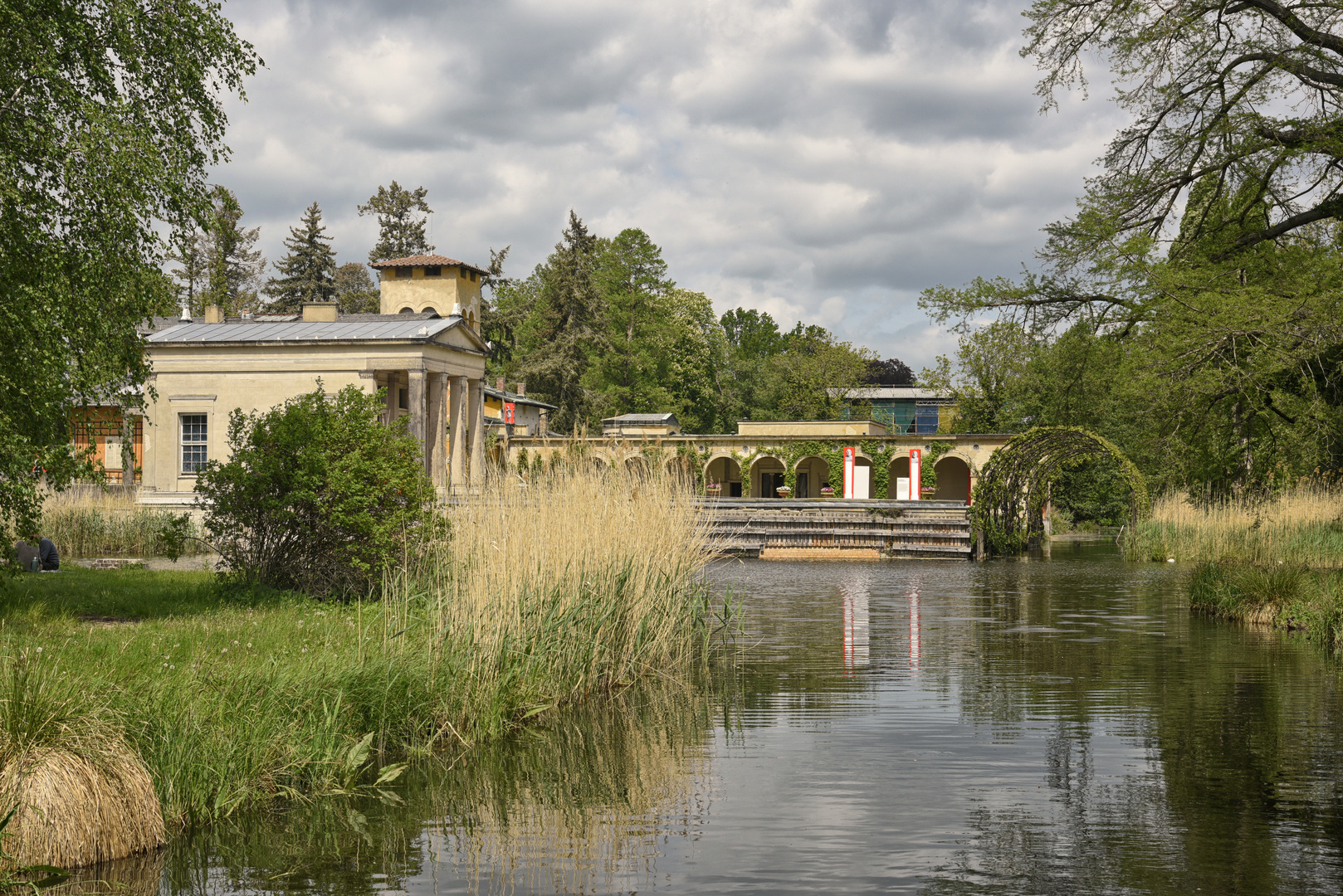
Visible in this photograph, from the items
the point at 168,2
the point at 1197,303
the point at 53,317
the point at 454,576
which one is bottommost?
the point at 454,576

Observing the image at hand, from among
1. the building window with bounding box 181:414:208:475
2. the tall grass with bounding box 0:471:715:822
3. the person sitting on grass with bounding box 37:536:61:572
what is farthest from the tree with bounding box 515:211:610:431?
the tall grass with bounding box 0:471:715:822

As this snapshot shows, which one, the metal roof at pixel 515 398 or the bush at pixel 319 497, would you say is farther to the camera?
the metal roof at pixel 515 398

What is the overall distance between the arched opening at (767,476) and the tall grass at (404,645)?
41.9 m

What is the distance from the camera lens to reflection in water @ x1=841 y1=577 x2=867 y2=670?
12.8 m

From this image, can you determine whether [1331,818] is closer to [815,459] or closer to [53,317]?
[53,317]

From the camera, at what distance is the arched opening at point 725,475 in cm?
5288

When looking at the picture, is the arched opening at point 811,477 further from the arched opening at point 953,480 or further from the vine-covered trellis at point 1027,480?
the vine-covered trellis at point 1027,480

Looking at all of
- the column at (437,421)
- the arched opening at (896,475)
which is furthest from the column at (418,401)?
the arched opening at (896,475)

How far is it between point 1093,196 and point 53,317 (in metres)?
19.8

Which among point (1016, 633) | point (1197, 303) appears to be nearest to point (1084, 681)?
point (1016, 633)

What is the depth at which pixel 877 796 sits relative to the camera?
23.0ft

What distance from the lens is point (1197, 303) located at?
59.0 ft

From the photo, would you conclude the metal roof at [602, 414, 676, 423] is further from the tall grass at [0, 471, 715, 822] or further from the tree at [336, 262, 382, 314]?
the tall grass at [0, 471, 715, 822]

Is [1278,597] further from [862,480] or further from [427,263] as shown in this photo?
[427,263]
